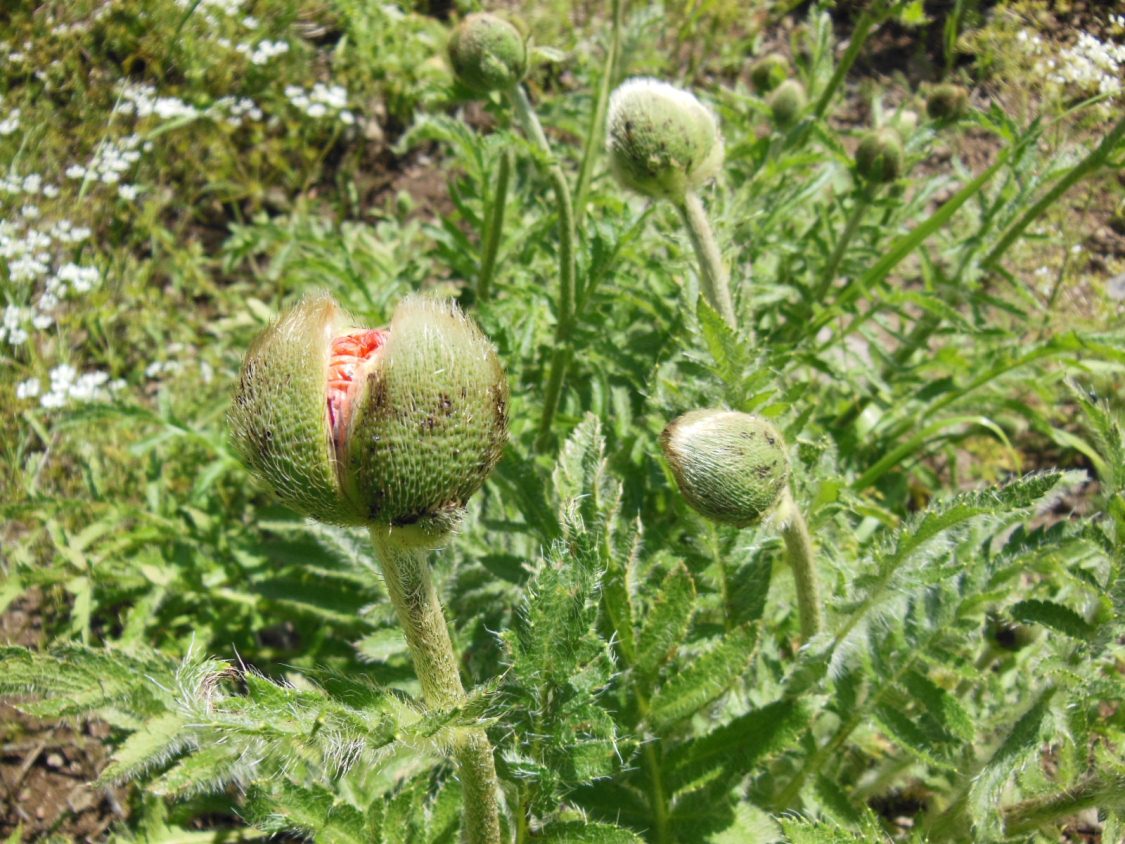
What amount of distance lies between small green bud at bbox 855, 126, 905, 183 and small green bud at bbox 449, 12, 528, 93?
104 cm

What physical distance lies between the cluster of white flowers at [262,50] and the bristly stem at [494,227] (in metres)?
2.50

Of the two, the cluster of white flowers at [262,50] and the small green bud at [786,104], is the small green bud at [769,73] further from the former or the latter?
the cluster of white flowers at [262,50]

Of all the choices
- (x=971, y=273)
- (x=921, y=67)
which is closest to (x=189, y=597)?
(x=971, y=273)

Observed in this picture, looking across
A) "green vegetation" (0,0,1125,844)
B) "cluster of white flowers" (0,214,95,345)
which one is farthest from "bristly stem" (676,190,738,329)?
"cluster of white flowers" (0,214,95,345)

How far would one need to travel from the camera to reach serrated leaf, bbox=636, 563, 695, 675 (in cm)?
183

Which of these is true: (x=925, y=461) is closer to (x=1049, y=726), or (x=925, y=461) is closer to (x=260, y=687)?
(x=1049, y=726)

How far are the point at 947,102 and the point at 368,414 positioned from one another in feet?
8.43

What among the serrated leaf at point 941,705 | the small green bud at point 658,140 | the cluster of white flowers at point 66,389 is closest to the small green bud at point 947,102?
the small green bud at point 658,140

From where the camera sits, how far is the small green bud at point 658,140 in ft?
6.80

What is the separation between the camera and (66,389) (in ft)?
12.1

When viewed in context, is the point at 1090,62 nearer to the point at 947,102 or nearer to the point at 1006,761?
the point at 947,102

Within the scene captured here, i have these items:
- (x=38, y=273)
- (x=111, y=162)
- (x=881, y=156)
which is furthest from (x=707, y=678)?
(x=111, y=162)

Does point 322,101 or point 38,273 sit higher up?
point 322,101

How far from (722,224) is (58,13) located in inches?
174
